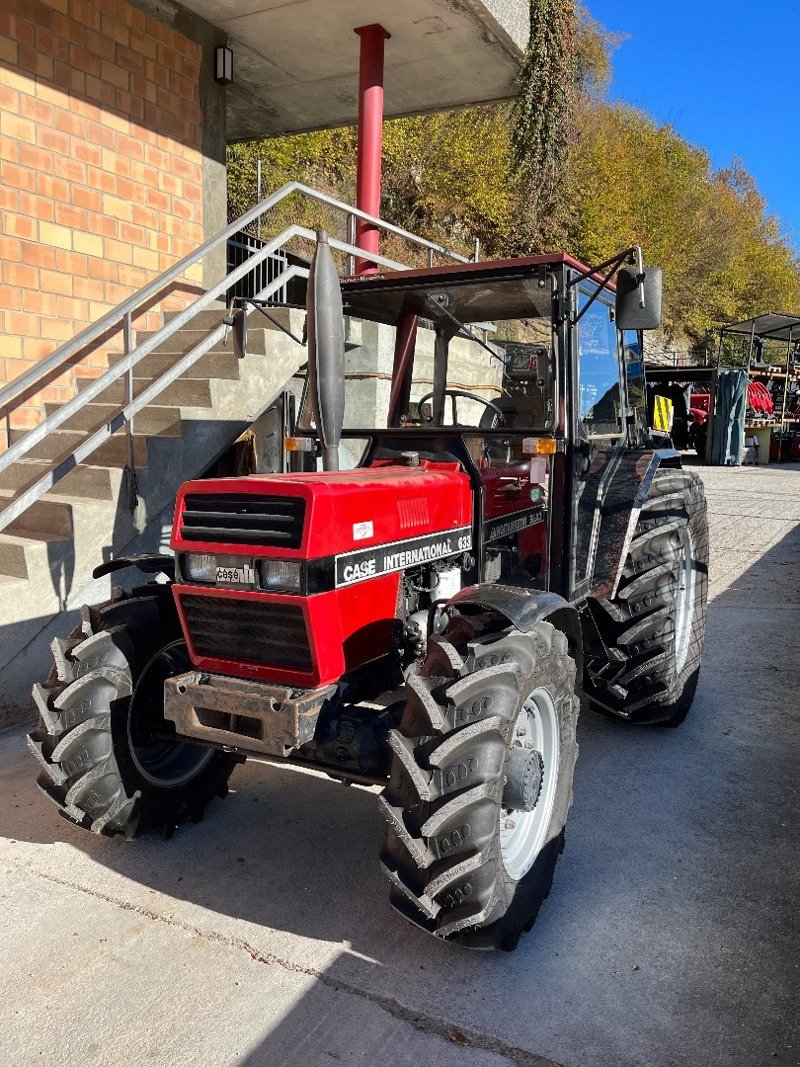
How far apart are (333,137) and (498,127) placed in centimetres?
405

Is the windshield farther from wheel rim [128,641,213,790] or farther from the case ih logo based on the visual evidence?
wheel rim [128,641,213,790]

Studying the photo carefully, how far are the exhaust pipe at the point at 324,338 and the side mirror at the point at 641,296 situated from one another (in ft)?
3.40

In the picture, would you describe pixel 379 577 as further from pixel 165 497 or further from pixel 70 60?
pixel 70 60

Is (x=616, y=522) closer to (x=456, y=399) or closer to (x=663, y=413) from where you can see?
(x=456, y=399)

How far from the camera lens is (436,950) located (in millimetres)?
2520

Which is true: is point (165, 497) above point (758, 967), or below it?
above

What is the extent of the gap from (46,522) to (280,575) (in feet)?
9.56

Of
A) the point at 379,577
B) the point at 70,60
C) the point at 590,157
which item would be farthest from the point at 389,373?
the point at 590,157

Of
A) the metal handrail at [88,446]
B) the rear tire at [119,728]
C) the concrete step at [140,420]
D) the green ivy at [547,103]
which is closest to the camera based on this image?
the rear tire at [119,728]

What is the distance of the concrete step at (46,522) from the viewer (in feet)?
15.4

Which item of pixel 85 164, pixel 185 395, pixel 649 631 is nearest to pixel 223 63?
pixel 85 164

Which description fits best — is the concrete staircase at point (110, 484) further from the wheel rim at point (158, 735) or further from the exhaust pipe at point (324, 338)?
the exhaust pipe at point (324, 338)

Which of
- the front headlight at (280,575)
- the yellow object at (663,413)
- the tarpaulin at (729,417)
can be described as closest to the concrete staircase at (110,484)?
the front headlight at (280,575)

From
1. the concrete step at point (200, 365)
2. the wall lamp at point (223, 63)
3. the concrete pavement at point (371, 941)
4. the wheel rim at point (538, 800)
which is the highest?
the wall lamp at point (223, 63)
